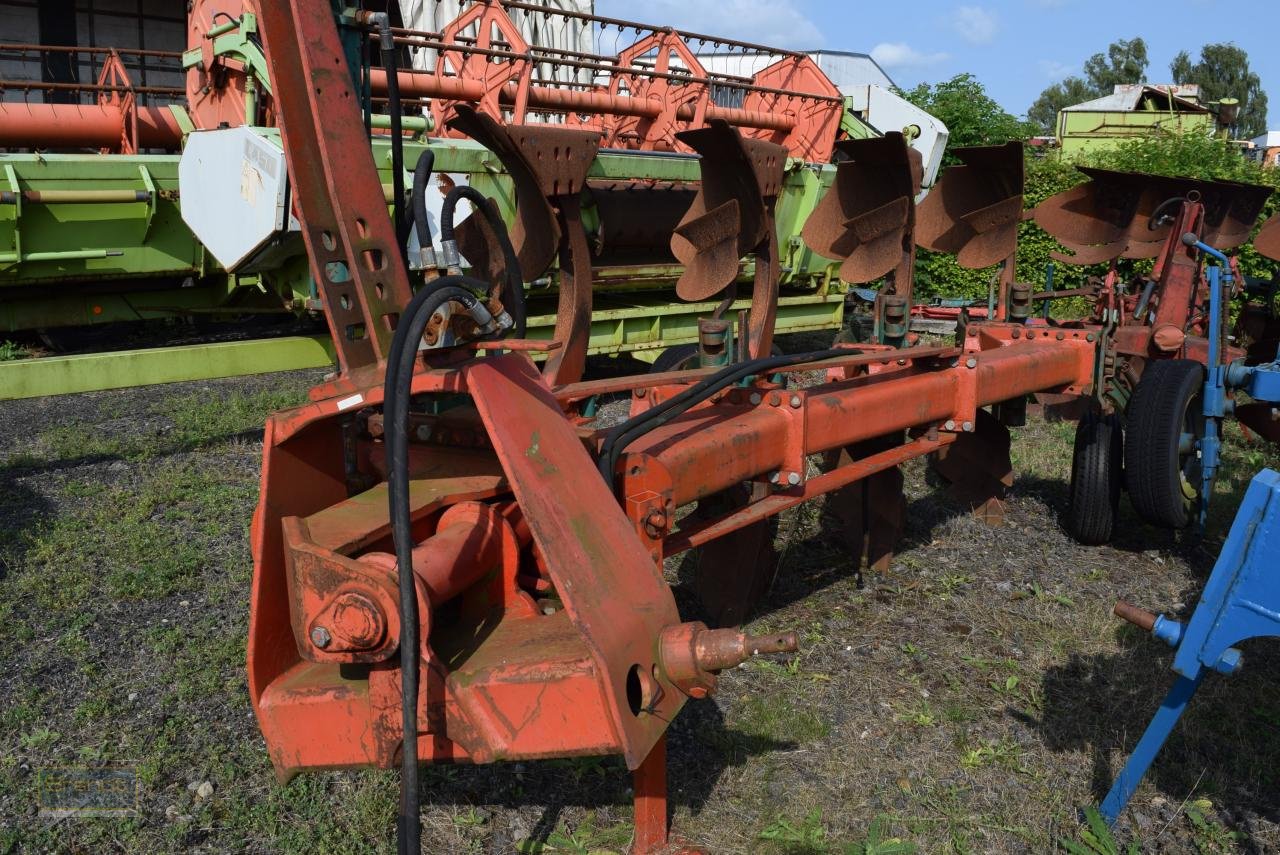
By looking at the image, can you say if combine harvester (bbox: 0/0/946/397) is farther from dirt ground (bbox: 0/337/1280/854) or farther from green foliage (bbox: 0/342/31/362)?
dirt ground (bbox: 0/337/1280/854)

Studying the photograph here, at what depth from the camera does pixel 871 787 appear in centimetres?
283

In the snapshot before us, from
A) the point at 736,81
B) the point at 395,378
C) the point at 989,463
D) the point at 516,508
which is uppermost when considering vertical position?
the point at 736,81

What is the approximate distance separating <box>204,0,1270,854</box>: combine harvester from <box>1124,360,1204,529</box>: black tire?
3 centimetres

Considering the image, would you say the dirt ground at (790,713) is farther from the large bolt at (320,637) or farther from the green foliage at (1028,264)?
the green foliage at (1028,264)

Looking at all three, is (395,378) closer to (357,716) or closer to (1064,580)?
(357,716)

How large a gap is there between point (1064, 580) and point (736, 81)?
7.16 metres

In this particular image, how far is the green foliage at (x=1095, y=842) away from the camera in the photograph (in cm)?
254

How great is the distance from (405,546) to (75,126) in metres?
7.79

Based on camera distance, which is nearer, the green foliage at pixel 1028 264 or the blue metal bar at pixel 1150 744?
the blue metal bar at pixel 1150 744

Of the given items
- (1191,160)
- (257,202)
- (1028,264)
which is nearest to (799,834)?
(257,202)

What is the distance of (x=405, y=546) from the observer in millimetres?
1882

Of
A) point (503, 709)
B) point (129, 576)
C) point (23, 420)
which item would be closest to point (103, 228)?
point (23, 420)

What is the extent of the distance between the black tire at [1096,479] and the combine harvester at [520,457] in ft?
1.08

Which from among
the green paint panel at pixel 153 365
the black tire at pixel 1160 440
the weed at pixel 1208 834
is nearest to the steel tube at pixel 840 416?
the black tire at pixel 1160 440
